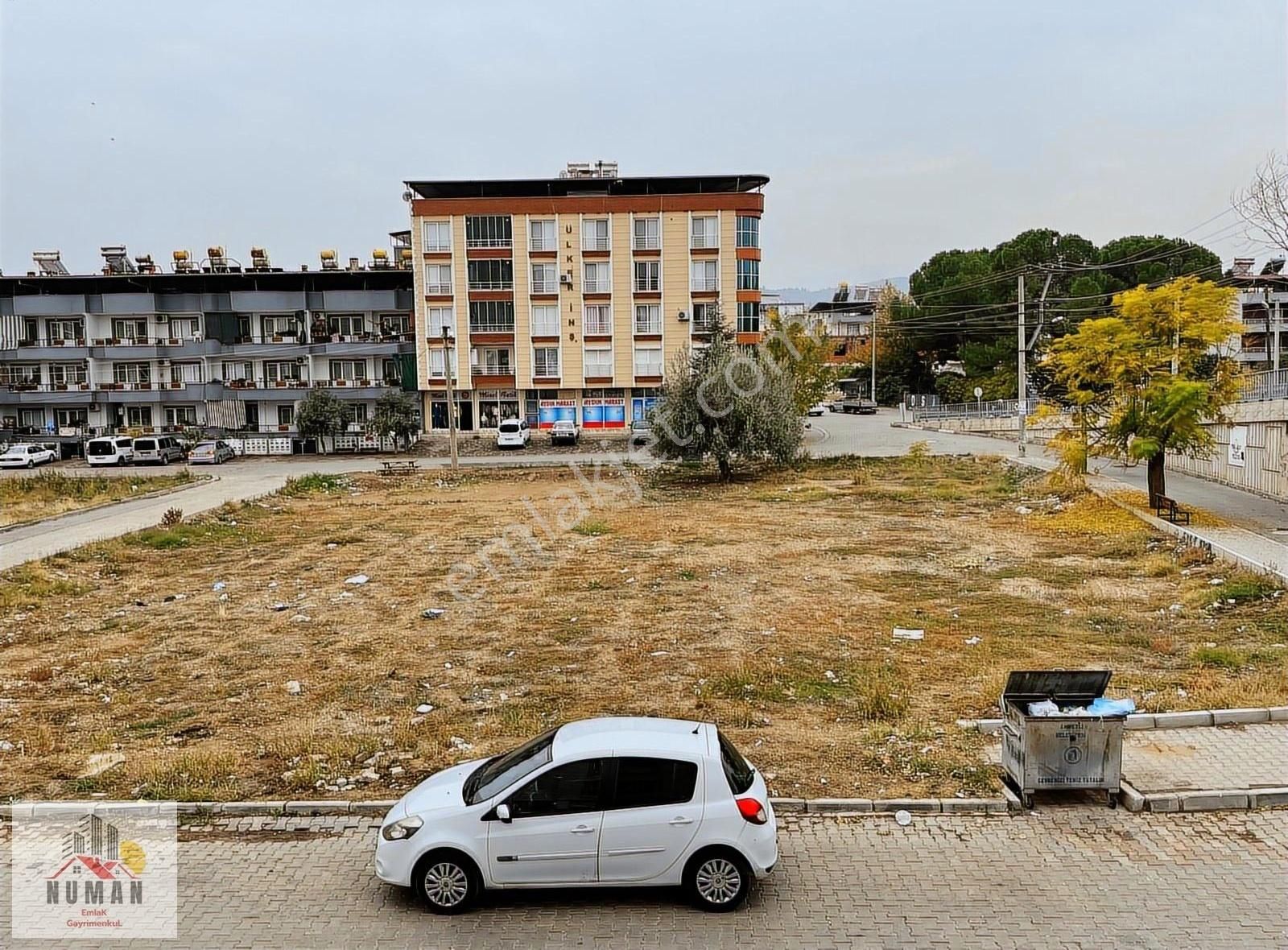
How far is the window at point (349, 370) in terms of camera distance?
60.2 m

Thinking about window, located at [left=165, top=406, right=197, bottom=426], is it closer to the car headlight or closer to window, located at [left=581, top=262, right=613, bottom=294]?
window, located at [left=581, top=262, right=613, bottom=294]

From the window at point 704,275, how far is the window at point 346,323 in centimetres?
2056

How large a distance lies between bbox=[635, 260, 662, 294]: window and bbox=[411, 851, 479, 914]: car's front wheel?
52.4 metres

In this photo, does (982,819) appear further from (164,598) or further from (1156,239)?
(1156,239)

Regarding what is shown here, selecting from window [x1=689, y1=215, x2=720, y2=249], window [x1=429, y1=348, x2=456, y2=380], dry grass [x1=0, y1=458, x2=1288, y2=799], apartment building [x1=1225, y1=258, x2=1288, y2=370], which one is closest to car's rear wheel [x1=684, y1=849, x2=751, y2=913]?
dry grass [x1=0, y1=458, x2=1288, y2=799]

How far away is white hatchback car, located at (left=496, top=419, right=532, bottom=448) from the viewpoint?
176 ft

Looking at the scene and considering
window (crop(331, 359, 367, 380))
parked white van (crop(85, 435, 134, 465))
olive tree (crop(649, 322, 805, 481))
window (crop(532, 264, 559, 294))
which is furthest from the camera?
window (crop(331, 359, 367, 380))

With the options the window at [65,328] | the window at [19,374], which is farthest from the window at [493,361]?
the window at [19,374]

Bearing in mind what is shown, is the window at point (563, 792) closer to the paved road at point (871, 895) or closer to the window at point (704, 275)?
the paved road at point (871, 895)

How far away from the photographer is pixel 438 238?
57.7m

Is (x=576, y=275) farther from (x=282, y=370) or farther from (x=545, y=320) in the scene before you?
(x=282, y=370)

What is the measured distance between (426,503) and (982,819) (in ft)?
88.2

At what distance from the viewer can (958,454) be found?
42.9 meters

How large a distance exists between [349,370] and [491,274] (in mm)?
10907
